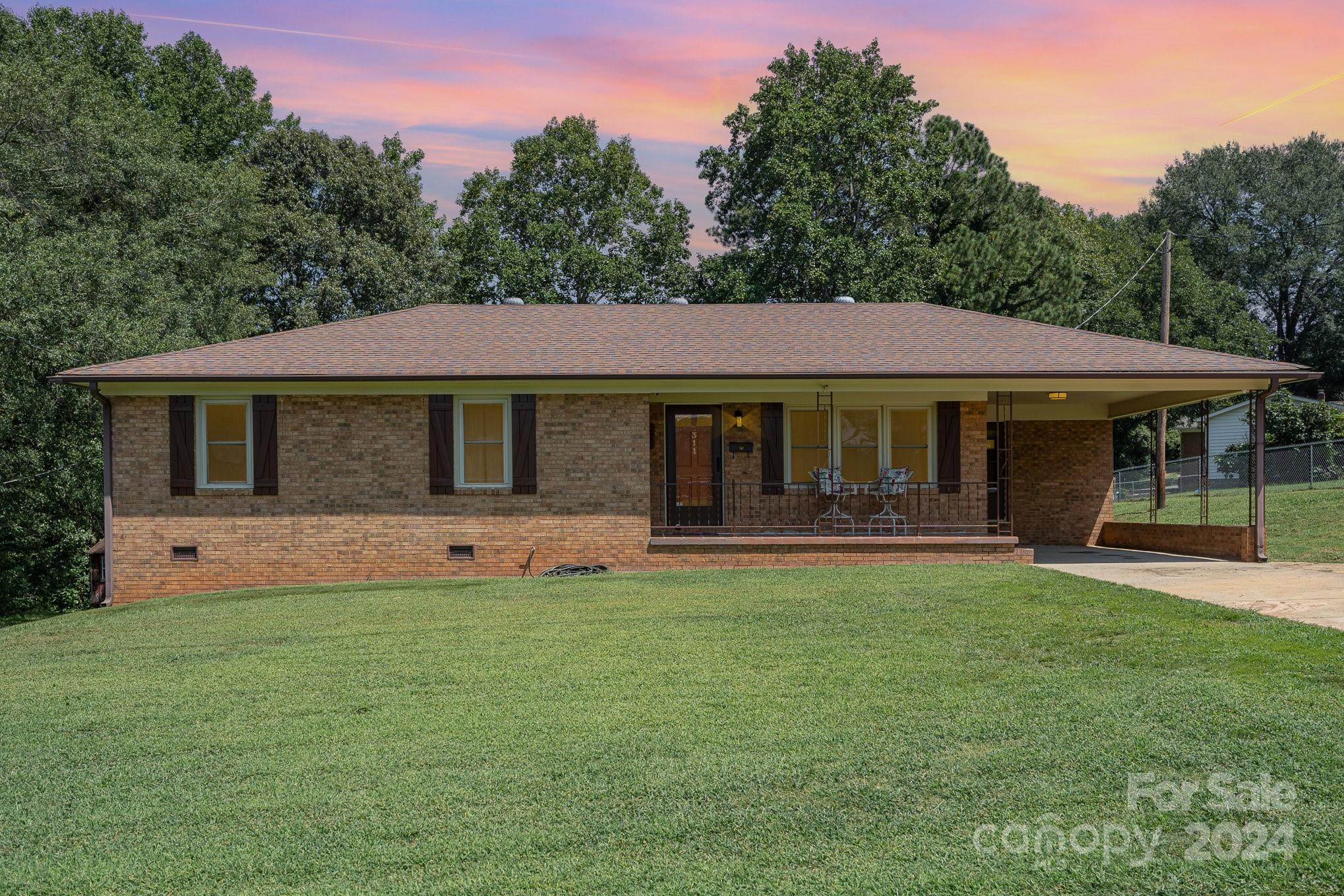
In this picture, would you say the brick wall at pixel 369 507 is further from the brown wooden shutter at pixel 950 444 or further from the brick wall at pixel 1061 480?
the brick wall at pixel 1061 480

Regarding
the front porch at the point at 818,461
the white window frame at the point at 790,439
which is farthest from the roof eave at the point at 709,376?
the white window frame at the point at 790,439

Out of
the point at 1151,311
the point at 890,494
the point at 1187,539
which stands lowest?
the point at 1187,539

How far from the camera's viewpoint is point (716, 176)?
3475cm

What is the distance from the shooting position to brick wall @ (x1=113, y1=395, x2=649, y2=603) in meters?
15.1

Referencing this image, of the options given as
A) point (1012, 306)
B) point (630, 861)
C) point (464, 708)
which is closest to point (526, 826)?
point (630, 861)

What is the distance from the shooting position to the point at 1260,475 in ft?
48.0

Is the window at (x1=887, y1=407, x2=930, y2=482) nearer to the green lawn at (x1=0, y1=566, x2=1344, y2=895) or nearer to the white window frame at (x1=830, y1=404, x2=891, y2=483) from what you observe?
the white window frame at (x1=830, y1=404, x2=891, y2=483)

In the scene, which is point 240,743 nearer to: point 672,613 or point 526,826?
point 526,826

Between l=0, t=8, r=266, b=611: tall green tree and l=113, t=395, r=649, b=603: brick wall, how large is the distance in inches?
189

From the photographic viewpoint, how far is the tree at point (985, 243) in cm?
3259

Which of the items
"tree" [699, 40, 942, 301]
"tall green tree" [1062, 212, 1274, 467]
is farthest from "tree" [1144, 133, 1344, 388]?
"tree" [699, 40, 942, 301]

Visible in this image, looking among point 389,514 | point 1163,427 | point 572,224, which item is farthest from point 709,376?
point 572,224

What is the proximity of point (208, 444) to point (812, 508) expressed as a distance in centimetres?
872

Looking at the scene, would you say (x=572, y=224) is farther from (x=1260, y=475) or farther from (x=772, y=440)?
(x=1260, y=475)
